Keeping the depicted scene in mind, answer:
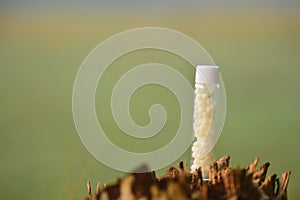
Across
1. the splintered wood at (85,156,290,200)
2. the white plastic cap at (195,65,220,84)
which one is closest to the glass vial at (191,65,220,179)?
the white plastic cap at (195,65,220,84)

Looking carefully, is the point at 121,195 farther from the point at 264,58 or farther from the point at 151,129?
the point at 264,58

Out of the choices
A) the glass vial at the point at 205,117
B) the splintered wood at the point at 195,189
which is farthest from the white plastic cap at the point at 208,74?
the splintered wood at the point at 195,189

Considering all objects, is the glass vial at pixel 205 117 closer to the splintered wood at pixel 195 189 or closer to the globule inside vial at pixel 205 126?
the globule inside vial at pixel 205 126

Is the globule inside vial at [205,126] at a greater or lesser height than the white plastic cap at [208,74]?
lesser

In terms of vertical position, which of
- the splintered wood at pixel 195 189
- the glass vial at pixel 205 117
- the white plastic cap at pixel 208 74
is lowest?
the splintered wood at pixel 195 189

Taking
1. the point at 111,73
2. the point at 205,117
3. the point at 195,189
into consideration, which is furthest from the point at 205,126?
the point at 111,73

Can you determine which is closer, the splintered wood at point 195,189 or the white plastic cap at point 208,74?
the splintered wood at point 195,189
